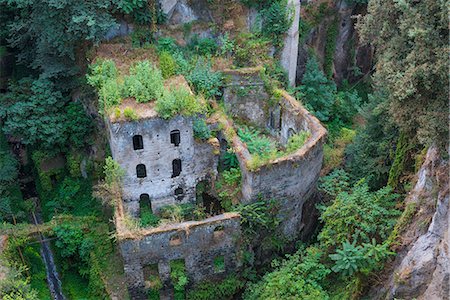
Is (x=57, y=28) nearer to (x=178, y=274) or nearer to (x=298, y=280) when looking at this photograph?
(x=178, y=274)

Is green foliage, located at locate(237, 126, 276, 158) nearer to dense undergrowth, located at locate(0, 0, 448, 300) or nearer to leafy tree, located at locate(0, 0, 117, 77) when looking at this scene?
dense undergrowth, located at locate(0, 0, 448, 300)

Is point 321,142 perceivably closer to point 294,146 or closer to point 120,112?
point 294,146

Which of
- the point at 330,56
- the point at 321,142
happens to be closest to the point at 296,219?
the point at 321,142

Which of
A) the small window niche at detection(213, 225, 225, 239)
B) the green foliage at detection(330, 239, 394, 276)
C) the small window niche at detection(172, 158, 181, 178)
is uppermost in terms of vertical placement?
the small window niche at detection(172, 158, 181, 178)

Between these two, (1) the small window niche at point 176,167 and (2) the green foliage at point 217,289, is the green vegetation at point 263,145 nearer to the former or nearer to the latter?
(1) the small window niche at point 176,167

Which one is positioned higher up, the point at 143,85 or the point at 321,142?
the point at 143,85

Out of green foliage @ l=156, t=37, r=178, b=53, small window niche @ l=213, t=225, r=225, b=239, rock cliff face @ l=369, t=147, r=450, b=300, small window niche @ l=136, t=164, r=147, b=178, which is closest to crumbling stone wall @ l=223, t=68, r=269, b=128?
green foliage @ l=156, t=37, r=178, b=53

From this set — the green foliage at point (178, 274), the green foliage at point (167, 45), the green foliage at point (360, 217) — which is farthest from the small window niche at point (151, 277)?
the green foliage at point (167, 45)

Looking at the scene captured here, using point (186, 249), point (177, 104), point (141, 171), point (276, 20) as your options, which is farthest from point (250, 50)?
point (186, 249)
